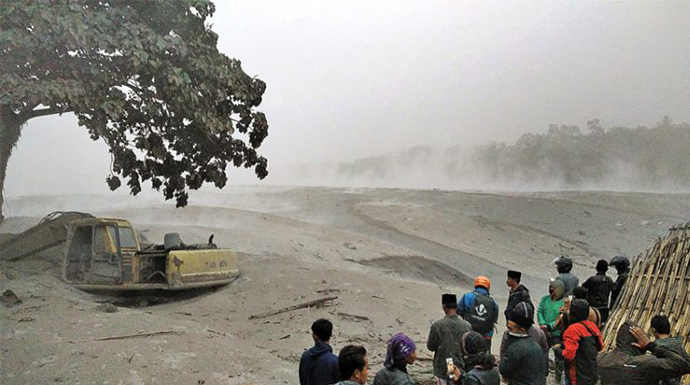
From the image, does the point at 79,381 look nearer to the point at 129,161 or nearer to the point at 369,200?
the point at 129,161

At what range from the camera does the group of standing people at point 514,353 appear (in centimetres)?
425

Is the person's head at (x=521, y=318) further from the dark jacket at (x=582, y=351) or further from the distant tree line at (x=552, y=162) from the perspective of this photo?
the distant tree line at (x=552, y=162)

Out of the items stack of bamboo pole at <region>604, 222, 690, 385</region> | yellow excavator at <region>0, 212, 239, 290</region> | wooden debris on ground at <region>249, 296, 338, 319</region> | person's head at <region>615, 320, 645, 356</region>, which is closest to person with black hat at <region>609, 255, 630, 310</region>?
stack of bamboo pole at <region>604, 222, 690, 385</region>

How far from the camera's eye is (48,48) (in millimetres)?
11664

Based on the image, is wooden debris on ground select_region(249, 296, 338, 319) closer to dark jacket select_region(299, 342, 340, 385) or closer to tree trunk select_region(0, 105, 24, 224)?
tree trunk select_region(0, 105, 24, 224)

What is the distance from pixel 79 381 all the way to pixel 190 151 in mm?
8488

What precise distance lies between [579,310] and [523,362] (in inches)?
52.4

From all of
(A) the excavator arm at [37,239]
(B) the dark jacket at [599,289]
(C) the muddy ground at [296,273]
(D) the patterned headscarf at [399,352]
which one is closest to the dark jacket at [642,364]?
(D) the patterned headscarf at [399,352]

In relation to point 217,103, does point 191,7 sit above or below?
above

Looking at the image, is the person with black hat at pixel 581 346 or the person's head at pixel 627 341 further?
the person with black hat at pixel 581 346

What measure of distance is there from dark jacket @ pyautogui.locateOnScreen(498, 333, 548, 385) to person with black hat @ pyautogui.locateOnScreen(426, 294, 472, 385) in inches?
45.2

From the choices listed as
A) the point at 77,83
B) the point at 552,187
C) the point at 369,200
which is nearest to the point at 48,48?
the point at 77,83

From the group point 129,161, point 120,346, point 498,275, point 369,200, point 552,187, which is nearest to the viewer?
point 120,346

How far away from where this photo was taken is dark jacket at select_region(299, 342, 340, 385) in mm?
4879
